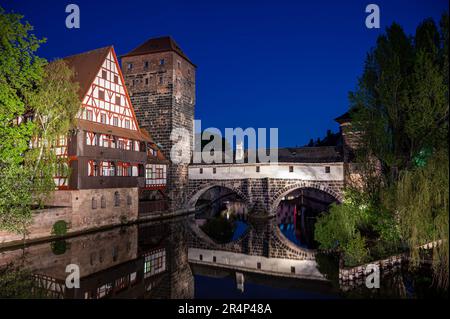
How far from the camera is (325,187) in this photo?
→ 22344 millimetres

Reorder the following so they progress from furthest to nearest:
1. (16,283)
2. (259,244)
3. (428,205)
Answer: (259,244)
(16,283)
(428,205)

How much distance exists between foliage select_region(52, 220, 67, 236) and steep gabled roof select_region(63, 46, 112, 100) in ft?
22.2

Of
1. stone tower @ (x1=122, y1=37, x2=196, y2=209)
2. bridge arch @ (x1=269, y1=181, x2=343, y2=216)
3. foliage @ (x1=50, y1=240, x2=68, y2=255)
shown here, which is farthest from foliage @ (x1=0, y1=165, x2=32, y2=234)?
bridge arch @ (x1=269, y1=181, x2=343, y2=216)

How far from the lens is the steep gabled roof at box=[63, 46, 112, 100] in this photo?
18.5 m

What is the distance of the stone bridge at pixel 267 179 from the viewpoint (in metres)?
22.3

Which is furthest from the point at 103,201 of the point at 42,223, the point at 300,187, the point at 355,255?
the point at 355,255

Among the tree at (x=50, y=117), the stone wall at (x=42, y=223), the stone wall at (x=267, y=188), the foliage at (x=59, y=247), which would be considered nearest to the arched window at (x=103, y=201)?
the stone wall at (x=42, y=223)

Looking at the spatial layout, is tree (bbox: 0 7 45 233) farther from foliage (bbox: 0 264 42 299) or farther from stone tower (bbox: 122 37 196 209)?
stone tower (bbox: 122 37 196 209)

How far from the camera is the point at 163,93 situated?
25766 mm

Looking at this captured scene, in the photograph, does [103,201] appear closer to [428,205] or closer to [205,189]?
[205,189]

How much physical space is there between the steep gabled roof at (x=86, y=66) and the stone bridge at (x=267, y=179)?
439 inches

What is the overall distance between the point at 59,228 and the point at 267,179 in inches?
558
